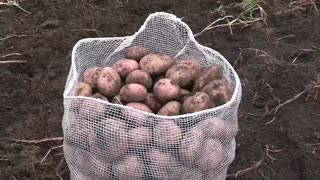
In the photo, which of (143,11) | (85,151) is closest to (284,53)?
(143,11)

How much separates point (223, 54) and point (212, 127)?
4.04ft

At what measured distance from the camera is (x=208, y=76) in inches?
74.2

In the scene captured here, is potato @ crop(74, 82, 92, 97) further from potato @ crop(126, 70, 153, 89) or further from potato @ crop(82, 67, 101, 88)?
potato @ crop(126, 70, 153, 89)

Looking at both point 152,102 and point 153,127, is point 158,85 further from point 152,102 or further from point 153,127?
point 153,127

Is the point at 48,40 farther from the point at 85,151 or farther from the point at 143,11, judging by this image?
the point at 85,151

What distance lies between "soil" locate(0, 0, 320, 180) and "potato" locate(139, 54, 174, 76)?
52 cm

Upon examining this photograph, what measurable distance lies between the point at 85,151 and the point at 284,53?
147 centimetres

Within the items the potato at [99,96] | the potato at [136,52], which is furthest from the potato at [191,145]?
the potato at [136,52]

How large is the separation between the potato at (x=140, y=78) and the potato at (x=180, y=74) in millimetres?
71

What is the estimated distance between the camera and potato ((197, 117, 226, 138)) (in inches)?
65.9

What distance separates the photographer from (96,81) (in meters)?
1.87

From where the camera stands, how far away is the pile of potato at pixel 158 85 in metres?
1.79

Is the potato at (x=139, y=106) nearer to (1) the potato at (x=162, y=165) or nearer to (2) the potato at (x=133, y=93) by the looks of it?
(2) the potato at (x=133, y=93)

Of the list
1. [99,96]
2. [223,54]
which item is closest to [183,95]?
[99,96]
